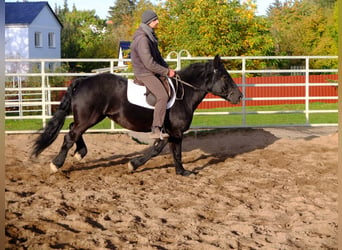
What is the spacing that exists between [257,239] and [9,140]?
7159mm

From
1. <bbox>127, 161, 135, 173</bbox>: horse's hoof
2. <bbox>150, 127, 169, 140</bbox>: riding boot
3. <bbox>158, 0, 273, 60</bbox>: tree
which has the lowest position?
<bbox>127, 161, 135, 173</bbox>: horse's hoof

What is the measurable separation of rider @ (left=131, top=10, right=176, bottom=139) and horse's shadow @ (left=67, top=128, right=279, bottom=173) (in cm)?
111

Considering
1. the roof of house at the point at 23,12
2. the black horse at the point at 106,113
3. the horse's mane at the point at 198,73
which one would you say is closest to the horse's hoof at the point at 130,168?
the black horse at the point at 106,113

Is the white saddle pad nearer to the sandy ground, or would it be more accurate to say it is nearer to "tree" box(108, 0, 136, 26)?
the sandy ground

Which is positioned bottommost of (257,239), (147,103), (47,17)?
(257,239)

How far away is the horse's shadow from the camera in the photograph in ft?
26.0

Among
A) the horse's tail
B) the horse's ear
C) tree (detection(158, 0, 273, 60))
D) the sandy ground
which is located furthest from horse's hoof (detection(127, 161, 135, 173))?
tree (detection(158, 0, 273, 60))

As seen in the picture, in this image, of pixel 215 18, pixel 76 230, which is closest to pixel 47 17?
pixel 215 18

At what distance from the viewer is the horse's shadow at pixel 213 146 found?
26.0 ft

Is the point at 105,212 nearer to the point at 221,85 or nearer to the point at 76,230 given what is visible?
the point at 76,230

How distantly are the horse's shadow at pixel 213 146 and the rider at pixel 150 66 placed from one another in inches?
43.8

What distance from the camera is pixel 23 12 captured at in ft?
138

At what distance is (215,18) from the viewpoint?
23.0 m

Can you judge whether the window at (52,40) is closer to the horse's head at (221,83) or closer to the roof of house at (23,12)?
the roof of house at (23,12)
